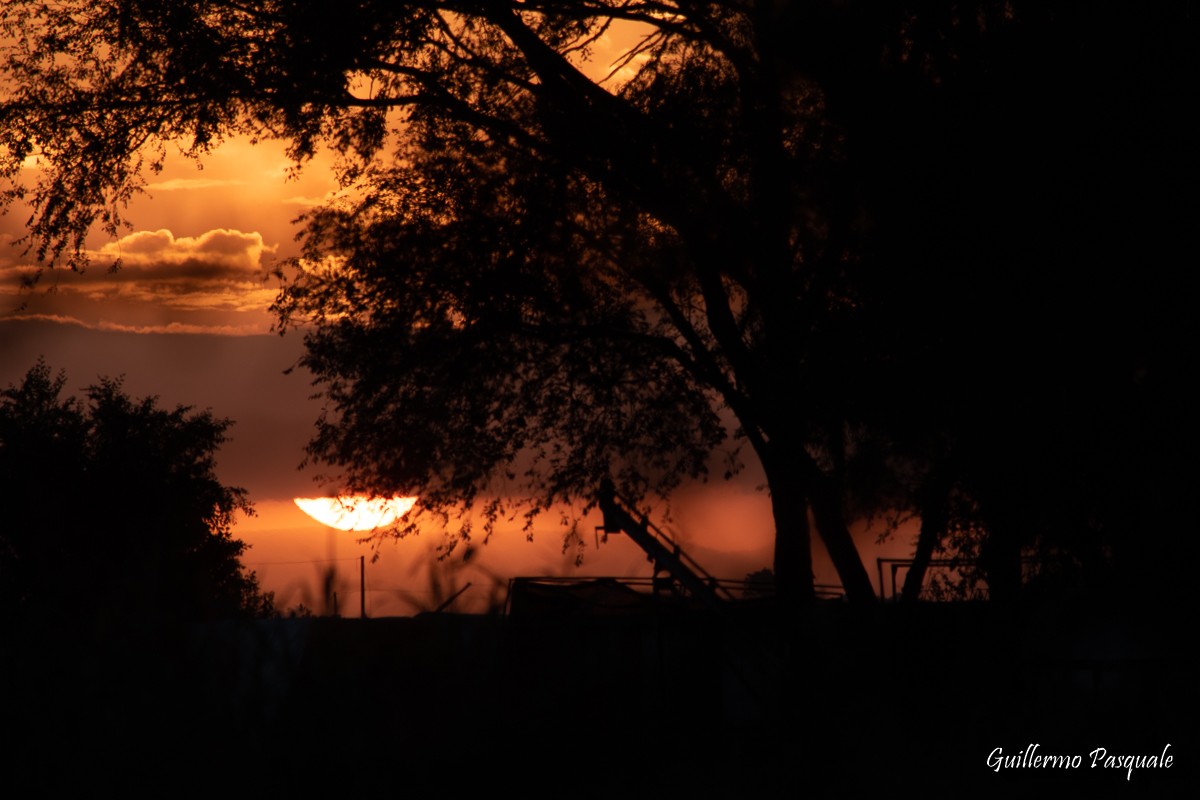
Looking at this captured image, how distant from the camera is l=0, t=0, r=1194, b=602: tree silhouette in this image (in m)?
12.9

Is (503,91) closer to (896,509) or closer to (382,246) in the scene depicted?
(382,246)

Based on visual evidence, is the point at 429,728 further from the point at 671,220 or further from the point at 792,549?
the point at 792,549

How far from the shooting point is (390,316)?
1719 cm

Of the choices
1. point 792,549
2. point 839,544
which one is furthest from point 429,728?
point 792,549

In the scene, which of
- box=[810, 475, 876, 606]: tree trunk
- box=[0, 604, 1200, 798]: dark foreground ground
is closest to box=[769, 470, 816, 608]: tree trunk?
box=[810, 475, 876, 606]: tree trunk

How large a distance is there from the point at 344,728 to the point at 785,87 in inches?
498

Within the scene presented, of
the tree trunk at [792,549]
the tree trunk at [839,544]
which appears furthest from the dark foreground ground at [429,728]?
the tree trunk at [792,549]

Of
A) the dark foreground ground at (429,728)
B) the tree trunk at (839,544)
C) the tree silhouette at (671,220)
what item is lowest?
the dark foreground ground at (429,728)

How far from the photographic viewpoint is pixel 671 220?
1521cm

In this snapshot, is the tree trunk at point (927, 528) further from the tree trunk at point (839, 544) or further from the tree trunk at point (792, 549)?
the tree trunk at point (792, 549)

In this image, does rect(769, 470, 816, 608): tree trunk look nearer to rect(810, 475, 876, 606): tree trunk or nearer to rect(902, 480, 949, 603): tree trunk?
rect(810, 475, 876, 606): tree trunk

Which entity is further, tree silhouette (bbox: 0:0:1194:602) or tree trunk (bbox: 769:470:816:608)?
tree trunk (bbox: 769:470:816:608)

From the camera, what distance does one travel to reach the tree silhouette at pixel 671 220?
42.4 feet

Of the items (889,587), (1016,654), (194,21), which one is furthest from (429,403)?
(889,587)
